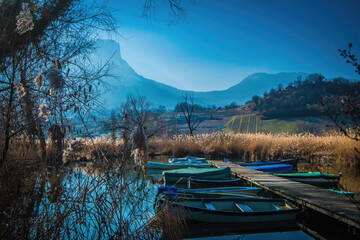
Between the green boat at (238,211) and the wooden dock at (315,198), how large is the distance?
41 centimetres

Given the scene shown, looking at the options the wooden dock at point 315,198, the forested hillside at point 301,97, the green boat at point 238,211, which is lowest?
the green boat at point 238,211

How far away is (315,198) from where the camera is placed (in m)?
5.48

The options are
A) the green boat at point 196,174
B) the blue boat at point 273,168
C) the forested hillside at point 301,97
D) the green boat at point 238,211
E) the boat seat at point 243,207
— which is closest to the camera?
the green boat at point 238,211

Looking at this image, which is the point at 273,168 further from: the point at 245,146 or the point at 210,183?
the point at 245,146

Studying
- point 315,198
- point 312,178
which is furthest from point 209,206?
point 312,178

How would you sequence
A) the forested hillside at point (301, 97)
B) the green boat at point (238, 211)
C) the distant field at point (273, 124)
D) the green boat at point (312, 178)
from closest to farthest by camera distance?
the green boat at point (238, 211) → the green boat at point (312, 178) → the distant field at point (273, 124) → the forested hillside at point (301, 97)

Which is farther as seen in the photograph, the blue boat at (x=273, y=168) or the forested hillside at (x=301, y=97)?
the forested hillside at (x=301, y=97)

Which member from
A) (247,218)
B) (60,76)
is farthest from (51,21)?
(247,218)

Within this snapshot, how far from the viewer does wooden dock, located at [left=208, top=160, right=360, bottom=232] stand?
4330 mm

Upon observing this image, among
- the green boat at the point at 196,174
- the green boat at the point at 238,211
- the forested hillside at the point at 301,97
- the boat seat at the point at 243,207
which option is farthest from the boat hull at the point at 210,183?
the forested hillside at the point at 301,97

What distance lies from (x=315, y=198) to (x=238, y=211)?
1.80 metres

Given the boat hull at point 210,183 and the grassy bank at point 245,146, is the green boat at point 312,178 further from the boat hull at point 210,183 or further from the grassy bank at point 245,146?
the grassy bank at point 245,146

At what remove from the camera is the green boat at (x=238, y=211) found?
16.4 feet

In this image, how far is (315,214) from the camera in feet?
19.4
